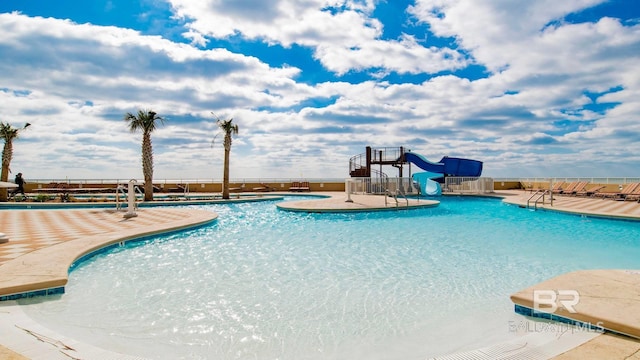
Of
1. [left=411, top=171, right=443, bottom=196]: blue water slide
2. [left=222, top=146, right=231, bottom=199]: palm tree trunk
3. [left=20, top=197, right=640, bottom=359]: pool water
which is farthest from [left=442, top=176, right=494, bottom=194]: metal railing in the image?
[left=222, top=146, right=231, bottom=199]: palm tree trunk

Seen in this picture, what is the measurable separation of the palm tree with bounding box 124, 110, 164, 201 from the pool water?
35.1ft

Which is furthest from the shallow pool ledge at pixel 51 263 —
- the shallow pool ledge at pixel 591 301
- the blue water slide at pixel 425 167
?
the blue water slide at pixel 425 167

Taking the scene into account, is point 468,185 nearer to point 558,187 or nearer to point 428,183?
point 428,183

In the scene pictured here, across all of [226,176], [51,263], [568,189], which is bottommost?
[51,263]

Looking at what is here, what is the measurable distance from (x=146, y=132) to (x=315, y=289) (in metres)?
17.6

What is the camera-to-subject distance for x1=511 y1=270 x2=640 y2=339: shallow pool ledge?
331cm

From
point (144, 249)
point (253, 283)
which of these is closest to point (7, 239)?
point (144, 249)

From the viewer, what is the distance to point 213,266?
22.9ft

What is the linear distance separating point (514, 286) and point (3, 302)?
279 inches

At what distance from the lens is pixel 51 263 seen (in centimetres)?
573

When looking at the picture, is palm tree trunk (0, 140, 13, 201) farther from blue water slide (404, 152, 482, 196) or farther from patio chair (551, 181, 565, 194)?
patio chair (551, 181, 565, 194)

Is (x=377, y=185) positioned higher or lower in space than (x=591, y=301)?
higher

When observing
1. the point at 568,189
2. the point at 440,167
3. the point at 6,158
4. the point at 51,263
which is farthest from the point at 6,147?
the point at 568,189

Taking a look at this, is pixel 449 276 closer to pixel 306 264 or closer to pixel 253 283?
pixel 306 264
